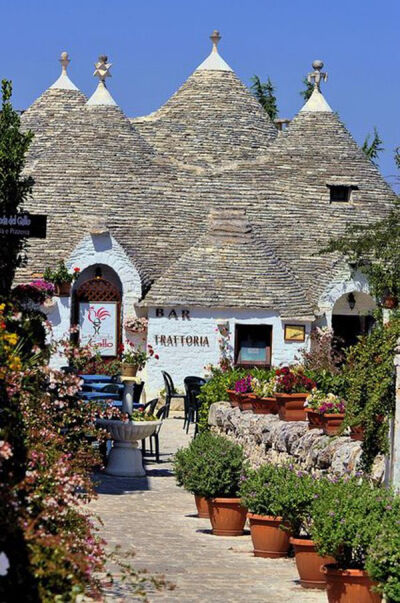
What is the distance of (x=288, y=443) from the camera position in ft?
48.7

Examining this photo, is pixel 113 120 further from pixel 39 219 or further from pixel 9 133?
pixel 39 219

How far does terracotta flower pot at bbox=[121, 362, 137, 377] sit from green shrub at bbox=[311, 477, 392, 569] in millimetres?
22778

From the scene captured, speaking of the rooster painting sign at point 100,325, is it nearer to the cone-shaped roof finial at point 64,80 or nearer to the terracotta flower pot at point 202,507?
the cone-shaped roof finial at point 64,80

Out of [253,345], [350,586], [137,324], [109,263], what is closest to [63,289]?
[109,263]

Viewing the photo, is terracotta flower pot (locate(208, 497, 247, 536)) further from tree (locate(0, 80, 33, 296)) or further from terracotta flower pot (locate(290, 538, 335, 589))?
tree (locate(0, 80, 33, 296))

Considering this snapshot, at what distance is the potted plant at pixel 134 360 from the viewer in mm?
32938

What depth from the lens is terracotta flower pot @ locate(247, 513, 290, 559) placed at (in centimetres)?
1227

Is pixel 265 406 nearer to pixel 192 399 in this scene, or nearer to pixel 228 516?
pixel 228 516

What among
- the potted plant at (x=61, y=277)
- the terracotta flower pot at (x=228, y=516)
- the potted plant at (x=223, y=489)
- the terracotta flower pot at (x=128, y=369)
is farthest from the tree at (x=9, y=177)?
the potted plant at (x=61, y=277)

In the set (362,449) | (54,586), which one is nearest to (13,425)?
(54,586)

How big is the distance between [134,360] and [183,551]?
2046 cm

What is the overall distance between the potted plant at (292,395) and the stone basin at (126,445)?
3481 mm

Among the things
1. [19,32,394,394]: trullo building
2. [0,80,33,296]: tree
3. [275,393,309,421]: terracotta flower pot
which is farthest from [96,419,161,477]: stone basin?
[19,32,394,394]: trullo building

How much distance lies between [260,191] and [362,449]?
93.1 feet
